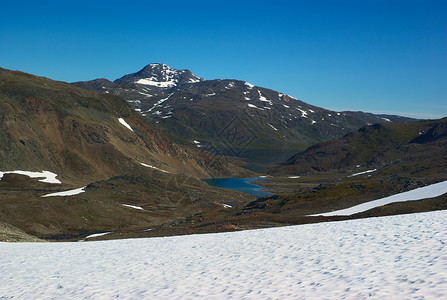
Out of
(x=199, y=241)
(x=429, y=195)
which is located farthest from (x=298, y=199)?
(x=199, y=241)

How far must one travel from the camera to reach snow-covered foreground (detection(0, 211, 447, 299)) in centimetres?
1319

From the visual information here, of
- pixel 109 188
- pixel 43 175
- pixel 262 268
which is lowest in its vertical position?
pixel 109 188

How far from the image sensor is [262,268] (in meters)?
17.2

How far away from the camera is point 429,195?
5953 cm

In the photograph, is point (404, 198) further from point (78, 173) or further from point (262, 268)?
point (78, 173)

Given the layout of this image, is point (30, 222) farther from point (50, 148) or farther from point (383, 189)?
point (50, 148)

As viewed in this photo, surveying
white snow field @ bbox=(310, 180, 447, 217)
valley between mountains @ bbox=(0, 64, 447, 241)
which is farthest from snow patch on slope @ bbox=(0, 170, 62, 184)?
white snow field @ bbox=(310, 180, 447, 217)

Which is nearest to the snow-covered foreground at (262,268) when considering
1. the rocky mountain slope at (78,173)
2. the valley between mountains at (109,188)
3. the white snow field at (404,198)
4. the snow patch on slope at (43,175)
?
the valley between mountains at (109,188)

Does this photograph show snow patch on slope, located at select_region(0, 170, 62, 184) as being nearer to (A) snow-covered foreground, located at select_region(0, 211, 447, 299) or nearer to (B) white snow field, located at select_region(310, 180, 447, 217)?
(B) white snow field, located at select_region(310, 180, 447, 217)

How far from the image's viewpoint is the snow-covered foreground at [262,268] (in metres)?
13.2

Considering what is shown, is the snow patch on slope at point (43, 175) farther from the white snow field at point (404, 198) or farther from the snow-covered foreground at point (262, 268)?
the snow-covered foreground at point (262, 268)

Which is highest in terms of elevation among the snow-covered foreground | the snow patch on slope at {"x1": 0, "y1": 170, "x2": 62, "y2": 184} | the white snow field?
the snow patch on slope at {"x1": 0, "y1": 170, "x2": 62, "y2": 184}

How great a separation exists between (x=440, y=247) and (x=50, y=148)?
154 metres

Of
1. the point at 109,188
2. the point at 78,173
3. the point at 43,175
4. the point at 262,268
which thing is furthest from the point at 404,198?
the point at 78,173
